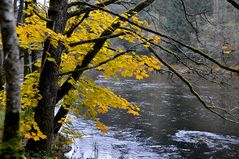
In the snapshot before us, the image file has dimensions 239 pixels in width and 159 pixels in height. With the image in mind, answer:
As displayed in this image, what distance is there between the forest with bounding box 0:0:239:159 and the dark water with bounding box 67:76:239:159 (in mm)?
53

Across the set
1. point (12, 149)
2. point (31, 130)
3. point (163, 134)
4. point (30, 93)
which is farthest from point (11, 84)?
point (163, 134)

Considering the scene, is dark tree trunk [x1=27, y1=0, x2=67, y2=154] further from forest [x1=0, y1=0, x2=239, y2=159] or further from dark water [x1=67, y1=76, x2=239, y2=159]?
dark water [x1=67, y1=76, x2=239, y2=159]

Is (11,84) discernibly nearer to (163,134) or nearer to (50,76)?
(50,76)

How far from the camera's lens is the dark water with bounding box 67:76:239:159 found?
13.6 metres

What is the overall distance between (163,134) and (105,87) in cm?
467

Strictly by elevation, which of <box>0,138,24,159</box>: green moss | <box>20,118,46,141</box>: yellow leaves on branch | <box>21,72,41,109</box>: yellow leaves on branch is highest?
<box>0,138,24,159</box>: green moss

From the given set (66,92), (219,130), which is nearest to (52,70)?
(66,92)

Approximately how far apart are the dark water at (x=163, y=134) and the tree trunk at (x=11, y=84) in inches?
348

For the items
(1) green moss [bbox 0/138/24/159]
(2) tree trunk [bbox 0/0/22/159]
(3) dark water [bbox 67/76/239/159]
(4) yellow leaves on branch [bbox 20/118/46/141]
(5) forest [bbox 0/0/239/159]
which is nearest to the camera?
(2) tree trunk [bbox 0/0/22/159]

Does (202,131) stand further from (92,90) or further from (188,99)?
(92,90)

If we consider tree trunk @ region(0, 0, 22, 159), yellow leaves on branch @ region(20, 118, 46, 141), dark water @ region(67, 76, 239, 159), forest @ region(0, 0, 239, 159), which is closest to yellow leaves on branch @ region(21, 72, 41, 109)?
forest @ region(0, 0, 239, 159)

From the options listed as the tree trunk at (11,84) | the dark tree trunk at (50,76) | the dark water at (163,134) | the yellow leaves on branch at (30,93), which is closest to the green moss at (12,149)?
the tree trunk at (11,84)

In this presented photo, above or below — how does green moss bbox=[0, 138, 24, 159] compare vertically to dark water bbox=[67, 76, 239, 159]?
above

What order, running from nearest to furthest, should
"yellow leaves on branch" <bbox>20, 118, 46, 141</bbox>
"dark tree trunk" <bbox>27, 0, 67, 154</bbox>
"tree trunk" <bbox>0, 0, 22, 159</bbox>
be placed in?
"tree trunk" <bbox>0, 0, 22, 159</bbox> → "dark tree trunk" <bbox>27, 0, 67, 154</bbox> → "yellow leaves on branch" <bbox>20, 118, 46, 141</bbox>
